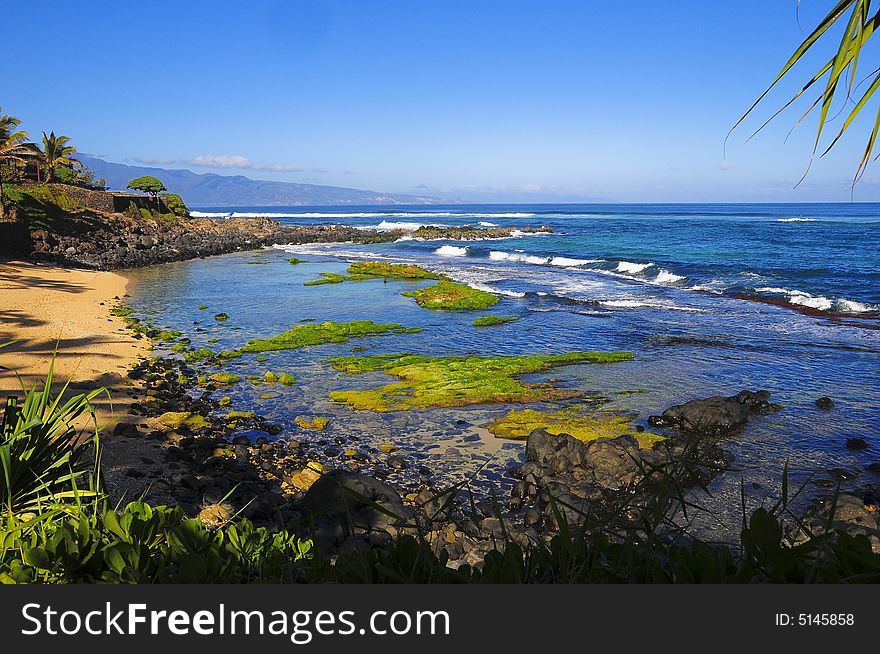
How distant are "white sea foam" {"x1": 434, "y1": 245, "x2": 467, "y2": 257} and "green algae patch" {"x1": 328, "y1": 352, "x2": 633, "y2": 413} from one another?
3556cm

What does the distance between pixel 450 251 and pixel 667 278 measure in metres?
22.7

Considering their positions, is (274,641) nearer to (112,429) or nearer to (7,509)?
(7,509)

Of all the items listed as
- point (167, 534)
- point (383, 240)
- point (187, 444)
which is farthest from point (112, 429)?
point (383, 240)

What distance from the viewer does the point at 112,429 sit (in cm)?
901

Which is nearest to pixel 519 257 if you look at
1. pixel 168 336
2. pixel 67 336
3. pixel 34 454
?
pixel 168 336

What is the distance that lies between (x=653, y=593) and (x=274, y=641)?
96cm

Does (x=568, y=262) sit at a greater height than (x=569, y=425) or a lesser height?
greater

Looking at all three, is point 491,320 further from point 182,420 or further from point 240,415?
point 182,420

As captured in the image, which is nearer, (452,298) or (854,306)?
(854,306)

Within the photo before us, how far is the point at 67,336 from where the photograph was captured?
1485 cm

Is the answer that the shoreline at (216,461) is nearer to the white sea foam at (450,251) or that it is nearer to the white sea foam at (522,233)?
the white sea foam at (450,251)

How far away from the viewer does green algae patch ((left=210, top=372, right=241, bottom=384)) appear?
12.8 metres

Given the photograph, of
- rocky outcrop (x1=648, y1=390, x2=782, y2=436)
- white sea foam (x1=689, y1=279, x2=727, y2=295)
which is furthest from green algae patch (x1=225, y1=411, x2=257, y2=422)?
white sea foam (x1=689, y1=279, x2=727, y2=295)

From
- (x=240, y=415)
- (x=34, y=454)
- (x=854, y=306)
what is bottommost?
(x=240, y=415)
